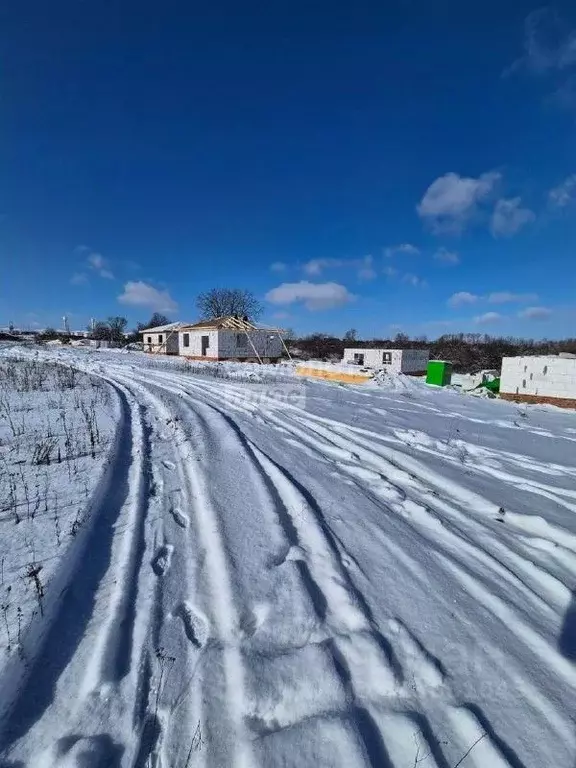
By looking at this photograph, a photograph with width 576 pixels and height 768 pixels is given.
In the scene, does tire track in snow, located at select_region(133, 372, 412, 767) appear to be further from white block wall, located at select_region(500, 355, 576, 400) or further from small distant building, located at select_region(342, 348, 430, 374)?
small distant building, located at select_region(342, 348, 430, 374)

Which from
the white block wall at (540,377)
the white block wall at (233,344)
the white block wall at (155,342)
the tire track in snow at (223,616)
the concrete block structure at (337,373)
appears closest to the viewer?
the tire track in snow at (223,616)

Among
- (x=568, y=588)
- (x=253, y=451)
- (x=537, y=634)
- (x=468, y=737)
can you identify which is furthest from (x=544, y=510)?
(x=253, y=451)

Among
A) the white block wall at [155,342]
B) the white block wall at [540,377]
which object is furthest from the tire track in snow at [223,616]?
the white block wall at [155,342]

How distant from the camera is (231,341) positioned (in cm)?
2709

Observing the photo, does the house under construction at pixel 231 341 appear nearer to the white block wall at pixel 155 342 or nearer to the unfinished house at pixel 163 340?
the unfinished house at pixel 163 340

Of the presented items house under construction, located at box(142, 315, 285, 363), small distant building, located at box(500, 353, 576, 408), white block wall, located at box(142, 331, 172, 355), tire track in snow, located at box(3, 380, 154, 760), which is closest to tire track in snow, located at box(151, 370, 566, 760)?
tire track in snow, located at box(3, 380, 154, 760)

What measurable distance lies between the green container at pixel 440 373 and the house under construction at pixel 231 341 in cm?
1209

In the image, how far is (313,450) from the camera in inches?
224

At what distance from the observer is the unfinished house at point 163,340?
116 feet

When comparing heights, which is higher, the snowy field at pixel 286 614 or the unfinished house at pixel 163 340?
the unfinished house at pixel 163 340

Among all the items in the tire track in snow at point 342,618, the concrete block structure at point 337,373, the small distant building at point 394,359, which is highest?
the small distant building at point 394,359

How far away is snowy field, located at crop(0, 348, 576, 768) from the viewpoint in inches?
64.1

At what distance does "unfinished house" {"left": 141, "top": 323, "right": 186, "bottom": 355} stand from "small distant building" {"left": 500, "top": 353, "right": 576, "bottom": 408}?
26.6 meters

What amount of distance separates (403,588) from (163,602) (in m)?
1.64
